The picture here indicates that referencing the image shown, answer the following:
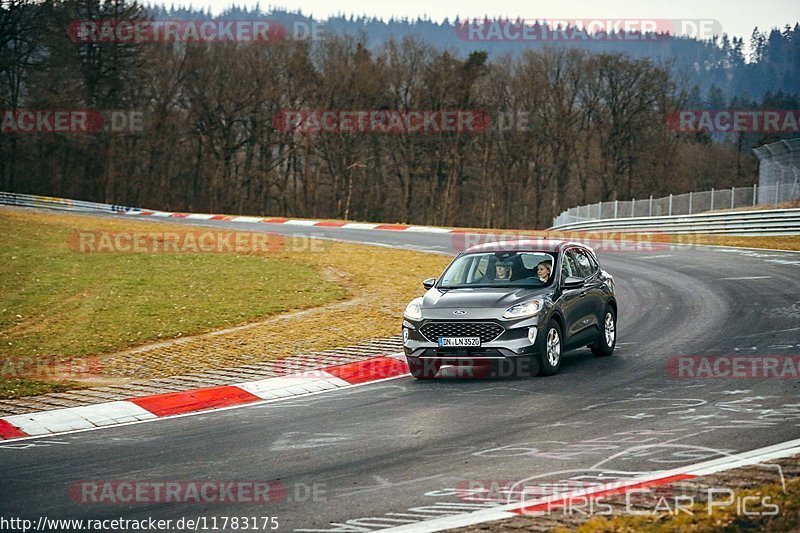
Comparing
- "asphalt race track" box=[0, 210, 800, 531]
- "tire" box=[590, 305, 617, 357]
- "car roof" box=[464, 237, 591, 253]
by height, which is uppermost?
"car roof" box=[464, 237, 591, 253]

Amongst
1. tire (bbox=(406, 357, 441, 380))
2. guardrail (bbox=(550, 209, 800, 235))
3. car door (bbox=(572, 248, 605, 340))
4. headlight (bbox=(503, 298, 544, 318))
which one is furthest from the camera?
guardrail (bbox=(550, 209, 800, 235))

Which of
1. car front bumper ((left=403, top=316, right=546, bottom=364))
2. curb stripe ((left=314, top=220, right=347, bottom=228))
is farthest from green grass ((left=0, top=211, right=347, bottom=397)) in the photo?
curb stripe ((left=314, top=220, right=347, bottom=228))

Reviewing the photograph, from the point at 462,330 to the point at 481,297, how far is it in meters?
0.62

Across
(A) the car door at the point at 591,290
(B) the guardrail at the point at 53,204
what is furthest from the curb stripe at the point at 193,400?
(B) the guardrail at the point at 53,204

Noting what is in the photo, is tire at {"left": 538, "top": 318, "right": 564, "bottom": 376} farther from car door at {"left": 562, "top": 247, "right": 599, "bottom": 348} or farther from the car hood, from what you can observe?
the car hood

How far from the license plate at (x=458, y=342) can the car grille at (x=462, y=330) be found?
4 centimetres

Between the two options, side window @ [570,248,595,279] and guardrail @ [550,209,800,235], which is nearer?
side window @ [570,248,595,279]

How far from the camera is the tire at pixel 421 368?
1262cm

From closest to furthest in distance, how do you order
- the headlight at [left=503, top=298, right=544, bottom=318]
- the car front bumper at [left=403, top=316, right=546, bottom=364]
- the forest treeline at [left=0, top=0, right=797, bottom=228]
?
the car front bumper at [left=403, top=316, right=546, bottom=364] < the headlight at [left=503, top=298, right=544, bottom=318] < the forest treeline at [left=0, top=0, right=797, bottom=228]

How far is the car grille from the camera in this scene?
12164 millimetres

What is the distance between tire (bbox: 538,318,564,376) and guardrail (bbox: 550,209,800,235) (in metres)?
24.2

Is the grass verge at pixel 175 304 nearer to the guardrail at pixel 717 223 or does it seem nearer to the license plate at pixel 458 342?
the license plate at pixel 458 342

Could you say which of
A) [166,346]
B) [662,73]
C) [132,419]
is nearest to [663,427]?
[132,419]

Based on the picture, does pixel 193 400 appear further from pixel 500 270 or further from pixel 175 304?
pixel 175 304
